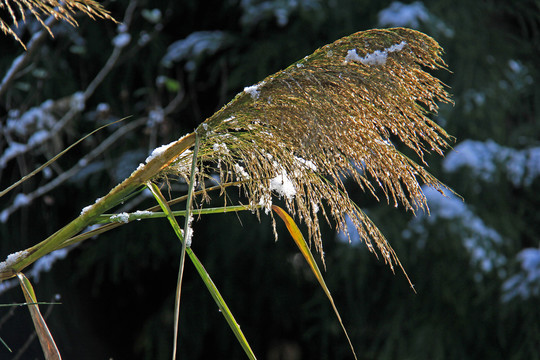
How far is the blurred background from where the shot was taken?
11.2 ft

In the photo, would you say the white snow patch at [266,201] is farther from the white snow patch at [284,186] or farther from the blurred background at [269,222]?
the blurred background at [269,222]

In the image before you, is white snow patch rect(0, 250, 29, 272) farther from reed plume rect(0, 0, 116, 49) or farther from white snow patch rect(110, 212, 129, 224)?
reed plume rect(0, 0, 116, 49)

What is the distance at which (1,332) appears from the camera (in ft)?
7.89

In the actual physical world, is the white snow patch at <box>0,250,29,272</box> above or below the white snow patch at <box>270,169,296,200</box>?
below

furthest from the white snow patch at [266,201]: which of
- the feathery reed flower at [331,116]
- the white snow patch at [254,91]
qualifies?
the white snow patch at [254,91]

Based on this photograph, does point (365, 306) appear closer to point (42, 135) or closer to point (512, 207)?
point (512, 207)

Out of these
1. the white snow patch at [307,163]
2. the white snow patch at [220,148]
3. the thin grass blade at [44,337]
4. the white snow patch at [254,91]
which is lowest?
the thin grass blade at [44,337]

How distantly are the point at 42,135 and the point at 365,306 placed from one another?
217 centimetres

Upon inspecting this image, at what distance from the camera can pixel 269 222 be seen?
11.8ft

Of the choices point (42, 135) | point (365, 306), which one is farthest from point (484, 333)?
point (42, 135)

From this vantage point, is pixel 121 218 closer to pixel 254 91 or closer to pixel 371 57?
pixel 254 91

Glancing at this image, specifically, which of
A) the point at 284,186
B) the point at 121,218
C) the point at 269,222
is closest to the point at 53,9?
the point at 121,218

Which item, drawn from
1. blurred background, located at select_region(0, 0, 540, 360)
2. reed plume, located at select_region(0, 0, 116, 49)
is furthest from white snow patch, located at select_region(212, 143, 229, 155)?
blurred background, located at select_region(0, 0, 540, 360)

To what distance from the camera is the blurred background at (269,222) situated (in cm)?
342
